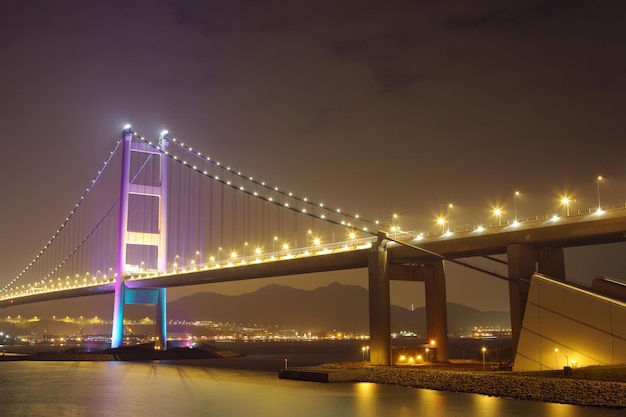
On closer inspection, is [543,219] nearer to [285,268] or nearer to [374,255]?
[374,255]

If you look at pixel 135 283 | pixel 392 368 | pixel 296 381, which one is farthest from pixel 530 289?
pixel 135 283

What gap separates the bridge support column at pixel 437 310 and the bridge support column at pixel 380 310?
16.3ft

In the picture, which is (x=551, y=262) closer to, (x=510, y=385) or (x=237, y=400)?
(x=510, y=385)

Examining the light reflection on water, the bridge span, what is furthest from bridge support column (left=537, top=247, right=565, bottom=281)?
the light reflection on water

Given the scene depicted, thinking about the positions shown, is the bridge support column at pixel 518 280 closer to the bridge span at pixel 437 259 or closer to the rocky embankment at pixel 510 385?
the bridge span at pixel 437 259

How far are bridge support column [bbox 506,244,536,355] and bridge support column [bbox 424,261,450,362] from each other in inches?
444

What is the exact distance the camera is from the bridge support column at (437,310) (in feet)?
153

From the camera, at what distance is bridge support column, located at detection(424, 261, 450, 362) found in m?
46.7

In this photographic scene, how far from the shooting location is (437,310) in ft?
154

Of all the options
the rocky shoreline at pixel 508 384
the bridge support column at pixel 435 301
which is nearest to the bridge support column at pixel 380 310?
the rocky shoreline at pixel 508 384

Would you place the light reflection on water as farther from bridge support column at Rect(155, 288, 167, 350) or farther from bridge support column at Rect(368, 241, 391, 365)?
bridge support column at Rect(155, 288, 167, 350)

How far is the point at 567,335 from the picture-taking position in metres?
30.2

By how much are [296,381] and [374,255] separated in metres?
9.03

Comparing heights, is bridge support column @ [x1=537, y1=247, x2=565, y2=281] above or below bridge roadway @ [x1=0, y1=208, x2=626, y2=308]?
below
